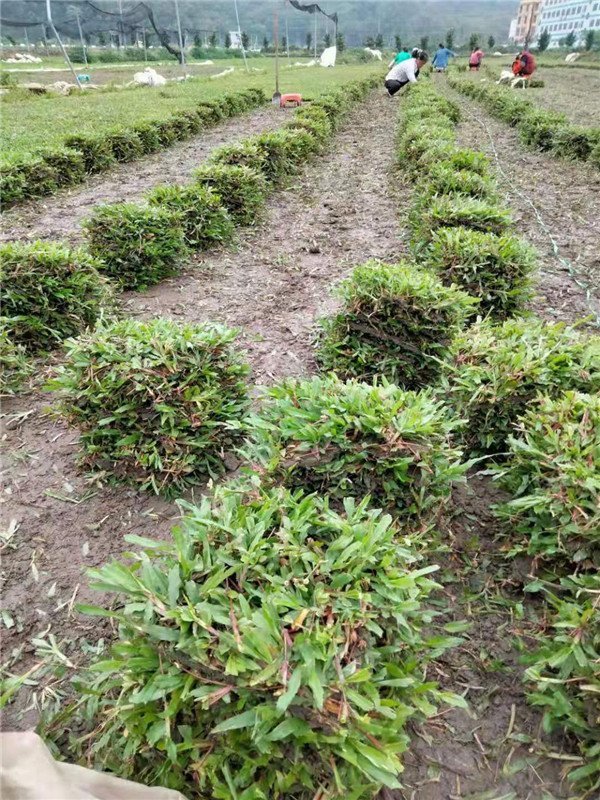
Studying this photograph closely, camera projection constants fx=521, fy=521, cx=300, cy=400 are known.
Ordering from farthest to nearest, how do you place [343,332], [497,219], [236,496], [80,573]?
1. [497,219]
2. [343,332]
3. [80,573]
4. [236,496]

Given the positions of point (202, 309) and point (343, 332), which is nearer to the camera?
point (343, 332)

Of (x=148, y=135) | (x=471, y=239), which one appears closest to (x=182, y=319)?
(x=471, y=239)

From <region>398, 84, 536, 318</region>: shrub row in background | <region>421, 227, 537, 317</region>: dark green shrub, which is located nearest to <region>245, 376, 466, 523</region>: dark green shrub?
<region>398, 84, 536, 318</region>: shrub row in background

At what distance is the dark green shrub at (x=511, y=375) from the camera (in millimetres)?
2434

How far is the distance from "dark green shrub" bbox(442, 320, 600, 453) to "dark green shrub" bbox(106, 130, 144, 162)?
29.7ft

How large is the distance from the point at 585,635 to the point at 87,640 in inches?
68.3

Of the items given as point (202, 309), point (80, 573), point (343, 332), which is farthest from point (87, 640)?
point (202, 309)

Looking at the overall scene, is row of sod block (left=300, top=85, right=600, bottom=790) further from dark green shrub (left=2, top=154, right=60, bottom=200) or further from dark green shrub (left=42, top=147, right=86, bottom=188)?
dark green shrub (left=42, top=147, right=86, bottom=188)

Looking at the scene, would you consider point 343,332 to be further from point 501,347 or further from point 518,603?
point 518,603

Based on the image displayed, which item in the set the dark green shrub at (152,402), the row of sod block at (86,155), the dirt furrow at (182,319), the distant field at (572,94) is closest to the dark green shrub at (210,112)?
the row of sod block at (86,155)

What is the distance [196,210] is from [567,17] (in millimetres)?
95844

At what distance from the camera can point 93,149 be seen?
348 inches

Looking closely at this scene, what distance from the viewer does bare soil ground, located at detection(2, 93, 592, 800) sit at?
5.44ft

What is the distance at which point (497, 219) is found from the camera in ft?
14.4
